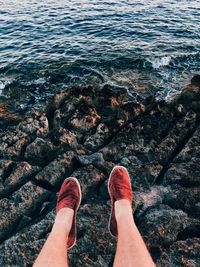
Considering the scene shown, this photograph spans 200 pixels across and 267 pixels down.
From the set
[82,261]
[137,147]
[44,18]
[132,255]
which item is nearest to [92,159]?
[137,147]

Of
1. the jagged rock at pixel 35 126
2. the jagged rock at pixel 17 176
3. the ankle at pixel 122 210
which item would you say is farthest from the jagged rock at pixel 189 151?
the jagged rock at pixel 35 126

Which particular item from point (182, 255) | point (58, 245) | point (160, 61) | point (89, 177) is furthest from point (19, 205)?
point (160, 61)

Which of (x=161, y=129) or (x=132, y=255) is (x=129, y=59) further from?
(x=132, y=255)

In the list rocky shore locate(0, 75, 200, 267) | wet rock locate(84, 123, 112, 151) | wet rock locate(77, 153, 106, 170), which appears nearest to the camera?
rocky shore locate(0, 75, 200, 267)

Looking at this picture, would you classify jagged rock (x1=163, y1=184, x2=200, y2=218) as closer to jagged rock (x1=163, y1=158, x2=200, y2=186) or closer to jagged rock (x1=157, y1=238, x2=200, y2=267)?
jagged rock (x1=163, y1=158, x2=200, y2=186)

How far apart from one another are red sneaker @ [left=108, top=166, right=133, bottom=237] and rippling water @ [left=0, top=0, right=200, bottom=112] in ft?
20.9

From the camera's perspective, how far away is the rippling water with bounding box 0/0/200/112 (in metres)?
14.0

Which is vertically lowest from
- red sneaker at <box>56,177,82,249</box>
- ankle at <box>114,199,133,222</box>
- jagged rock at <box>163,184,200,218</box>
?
jagged rock at <box>163,184,200,218</box>

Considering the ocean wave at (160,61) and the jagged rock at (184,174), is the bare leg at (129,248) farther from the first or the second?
the ocean wave at (160,61)

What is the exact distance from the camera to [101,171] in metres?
7.77

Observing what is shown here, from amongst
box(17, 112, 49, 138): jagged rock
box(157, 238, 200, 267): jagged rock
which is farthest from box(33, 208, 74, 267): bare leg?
box(17, 112, 49, 138): jagged rock

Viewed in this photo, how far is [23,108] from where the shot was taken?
1233 cm

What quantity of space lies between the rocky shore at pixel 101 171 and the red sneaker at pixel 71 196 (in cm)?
35

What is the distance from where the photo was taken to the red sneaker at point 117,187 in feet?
20.3
